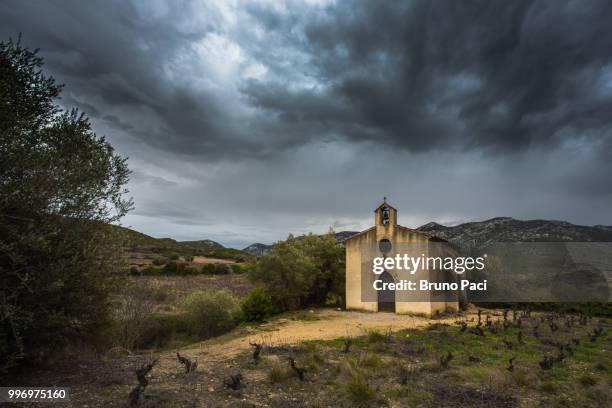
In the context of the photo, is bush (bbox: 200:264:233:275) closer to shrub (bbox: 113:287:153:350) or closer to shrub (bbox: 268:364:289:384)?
shrub (bbox: 113:287:153:350)

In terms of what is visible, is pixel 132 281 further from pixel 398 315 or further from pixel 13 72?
pixel 398 315

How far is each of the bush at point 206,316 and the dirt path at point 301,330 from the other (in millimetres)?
2699

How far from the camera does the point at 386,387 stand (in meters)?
9.68

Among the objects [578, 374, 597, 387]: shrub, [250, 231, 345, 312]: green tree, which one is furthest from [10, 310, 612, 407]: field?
[250, 231, 345, 312]: green tree

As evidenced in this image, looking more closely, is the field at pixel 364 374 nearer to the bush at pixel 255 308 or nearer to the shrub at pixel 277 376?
the shrub at pixel 277 376

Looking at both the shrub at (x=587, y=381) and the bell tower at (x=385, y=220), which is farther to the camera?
the bell tower at (x=385, y=220)

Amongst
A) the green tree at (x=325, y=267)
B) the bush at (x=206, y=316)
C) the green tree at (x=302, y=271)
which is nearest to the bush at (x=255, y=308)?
the bush at (x=206, y=316)

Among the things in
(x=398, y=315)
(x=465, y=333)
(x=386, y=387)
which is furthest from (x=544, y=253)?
(x=386, y=387)

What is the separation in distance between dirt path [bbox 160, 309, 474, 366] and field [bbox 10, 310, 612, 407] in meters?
0.18

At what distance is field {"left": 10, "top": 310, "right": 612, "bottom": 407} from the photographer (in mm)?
8781

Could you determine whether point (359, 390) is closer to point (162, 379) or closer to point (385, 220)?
point (162, 379)

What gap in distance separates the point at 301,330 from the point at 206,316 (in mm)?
6399

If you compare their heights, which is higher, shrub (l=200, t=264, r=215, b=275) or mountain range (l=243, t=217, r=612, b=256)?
mountain range (l=243, t=217, r=612, b=256)

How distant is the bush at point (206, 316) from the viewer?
2216 centimetres
